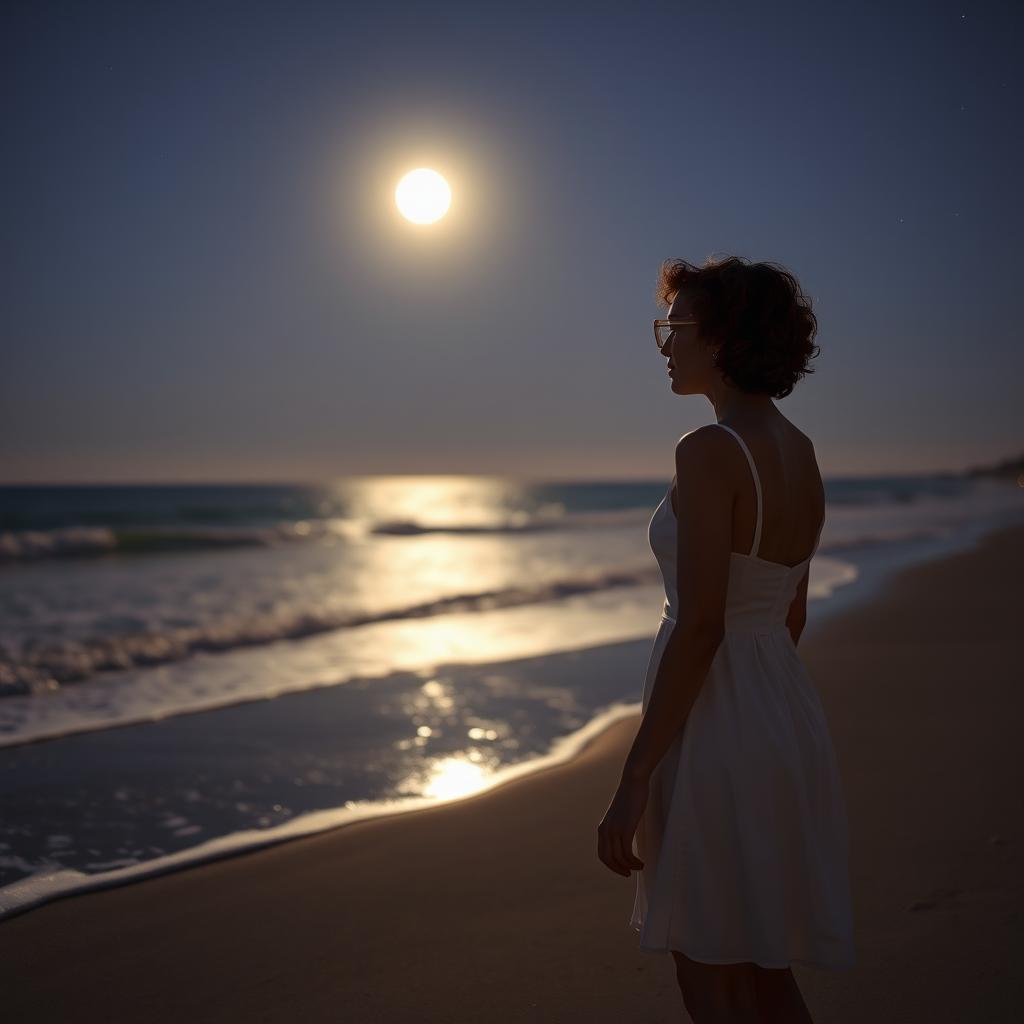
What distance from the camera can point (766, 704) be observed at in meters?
1.78

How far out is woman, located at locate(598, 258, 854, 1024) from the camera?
5.52ft

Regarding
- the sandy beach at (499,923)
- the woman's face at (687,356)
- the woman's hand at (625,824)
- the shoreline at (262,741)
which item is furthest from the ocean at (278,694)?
the woman's face at (687,356)

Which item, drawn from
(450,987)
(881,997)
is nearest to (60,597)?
(450,987)

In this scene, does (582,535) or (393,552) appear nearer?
(393,552)

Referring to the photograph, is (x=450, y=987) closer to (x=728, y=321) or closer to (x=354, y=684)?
(x=728, y=321)

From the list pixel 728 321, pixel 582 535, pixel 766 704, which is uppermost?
pixel 728 321

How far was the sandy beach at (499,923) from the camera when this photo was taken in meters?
2.71

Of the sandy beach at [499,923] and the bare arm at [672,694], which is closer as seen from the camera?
the bare arm at [672,694]

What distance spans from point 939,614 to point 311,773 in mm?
7387

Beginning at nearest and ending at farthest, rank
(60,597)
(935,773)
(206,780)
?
(935,773) → (206,780) → (60,597)

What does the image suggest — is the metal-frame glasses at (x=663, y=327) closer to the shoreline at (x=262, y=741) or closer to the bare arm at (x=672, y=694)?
the bare arm at (x=672, y=694)

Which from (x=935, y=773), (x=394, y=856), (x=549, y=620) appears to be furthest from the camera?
(x=549, y=620)

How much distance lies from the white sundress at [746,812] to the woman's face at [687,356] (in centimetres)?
23

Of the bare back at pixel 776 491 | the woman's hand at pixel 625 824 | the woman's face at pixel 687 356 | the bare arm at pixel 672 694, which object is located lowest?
the woman's hand at pixel 625 824
